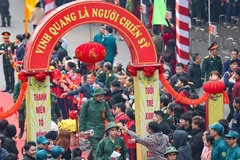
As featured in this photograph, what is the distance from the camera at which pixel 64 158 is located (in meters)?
19.2

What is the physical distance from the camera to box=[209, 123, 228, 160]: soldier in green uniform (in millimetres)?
18328

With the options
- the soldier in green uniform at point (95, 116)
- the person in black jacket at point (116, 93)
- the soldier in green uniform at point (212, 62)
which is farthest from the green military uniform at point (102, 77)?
the soldier in green uniform at point (95, 116)

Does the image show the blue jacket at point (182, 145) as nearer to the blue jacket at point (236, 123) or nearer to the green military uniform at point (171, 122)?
the green military uniform at point (171, 122)

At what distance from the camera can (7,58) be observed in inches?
1136

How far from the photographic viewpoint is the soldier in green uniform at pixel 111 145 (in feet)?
62.5

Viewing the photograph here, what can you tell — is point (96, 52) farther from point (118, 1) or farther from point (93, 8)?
point (118, 1)

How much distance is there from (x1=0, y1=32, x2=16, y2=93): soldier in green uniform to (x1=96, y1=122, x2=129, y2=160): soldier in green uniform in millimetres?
9946

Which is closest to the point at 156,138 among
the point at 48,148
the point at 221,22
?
the point at 48,148

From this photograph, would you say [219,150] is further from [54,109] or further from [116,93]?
[54,109]

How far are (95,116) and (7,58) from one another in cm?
831

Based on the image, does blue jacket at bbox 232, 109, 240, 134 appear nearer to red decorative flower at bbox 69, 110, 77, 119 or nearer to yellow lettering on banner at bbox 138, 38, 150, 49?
yellow lettering on banner at bbox 138, 38, 150, 49

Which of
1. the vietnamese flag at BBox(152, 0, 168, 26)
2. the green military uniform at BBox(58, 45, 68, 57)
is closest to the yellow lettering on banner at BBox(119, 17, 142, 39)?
the vietnamese flag at BBox(152, 0, 168, 26)

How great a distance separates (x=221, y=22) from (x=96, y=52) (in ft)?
43.3

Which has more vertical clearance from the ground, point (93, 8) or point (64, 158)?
point (93, 8)
